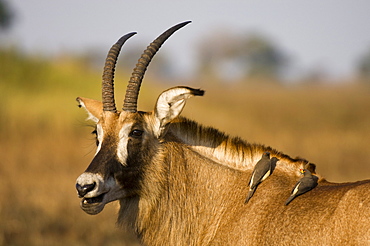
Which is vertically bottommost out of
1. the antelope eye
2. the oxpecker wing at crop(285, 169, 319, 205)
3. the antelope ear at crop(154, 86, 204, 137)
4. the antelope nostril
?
the antelope nostril

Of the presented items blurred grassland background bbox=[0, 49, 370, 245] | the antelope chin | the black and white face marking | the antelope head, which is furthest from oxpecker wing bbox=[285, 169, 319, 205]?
blurred grassland background bbox=[0, 49, 370, 245]

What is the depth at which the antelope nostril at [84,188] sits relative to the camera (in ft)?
16.8

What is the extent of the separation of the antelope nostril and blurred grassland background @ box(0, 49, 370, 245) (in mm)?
5092

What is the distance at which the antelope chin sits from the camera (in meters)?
5.30

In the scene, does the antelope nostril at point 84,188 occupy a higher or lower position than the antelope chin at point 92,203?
higher

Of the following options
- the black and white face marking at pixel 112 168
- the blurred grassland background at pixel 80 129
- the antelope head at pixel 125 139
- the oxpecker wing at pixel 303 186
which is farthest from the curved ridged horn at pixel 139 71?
the blurred grassland background at pixel 80 129

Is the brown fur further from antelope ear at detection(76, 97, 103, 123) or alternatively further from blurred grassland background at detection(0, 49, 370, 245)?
blurred grassland background at detection(0, 49, 370, 245)

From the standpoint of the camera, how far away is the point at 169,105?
18.7ft

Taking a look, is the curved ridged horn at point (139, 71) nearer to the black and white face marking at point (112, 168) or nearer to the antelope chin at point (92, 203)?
the black and white face marking at point (112, 168)

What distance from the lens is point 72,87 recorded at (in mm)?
27219

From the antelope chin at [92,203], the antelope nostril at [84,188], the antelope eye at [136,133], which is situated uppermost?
the antelope eye at [136,133]

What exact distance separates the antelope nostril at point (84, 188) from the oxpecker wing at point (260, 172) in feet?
4.90

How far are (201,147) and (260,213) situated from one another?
108 cm

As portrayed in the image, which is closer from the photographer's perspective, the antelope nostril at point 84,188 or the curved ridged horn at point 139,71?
the antelope nostril at point 84,188
